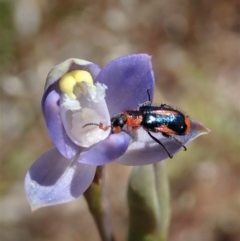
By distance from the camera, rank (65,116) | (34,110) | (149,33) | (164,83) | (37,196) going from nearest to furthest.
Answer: (37,196) < (65,116) < (34,110) < (164,83) < (149,33)

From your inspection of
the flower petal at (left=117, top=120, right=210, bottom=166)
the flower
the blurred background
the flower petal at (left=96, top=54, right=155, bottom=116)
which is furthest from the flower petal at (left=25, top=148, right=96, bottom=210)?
the blurred background

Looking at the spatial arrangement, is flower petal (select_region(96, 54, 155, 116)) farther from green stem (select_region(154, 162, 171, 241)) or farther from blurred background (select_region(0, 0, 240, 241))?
blurred background (select_region(0, 0, 240, 241))

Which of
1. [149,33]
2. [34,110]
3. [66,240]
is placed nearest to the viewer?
[66,240]

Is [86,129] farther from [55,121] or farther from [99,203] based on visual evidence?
[99,203]

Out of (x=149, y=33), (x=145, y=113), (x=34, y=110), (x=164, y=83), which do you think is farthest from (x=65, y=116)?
A: (x=149, y=33)

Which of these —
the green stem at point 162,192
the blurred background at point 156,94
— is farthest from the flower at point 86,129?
the blurred background at point 156,94

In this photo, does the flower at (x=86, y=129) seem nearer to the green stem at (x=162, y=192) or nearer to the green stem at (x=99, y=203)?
the green stem at (x=99, y=203)

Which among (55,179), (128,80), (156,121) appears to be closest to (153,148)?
(156,121)

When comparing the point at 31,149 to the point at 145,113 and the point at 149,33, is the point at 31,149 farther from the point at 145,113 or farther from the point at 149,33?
the point at 145,113
